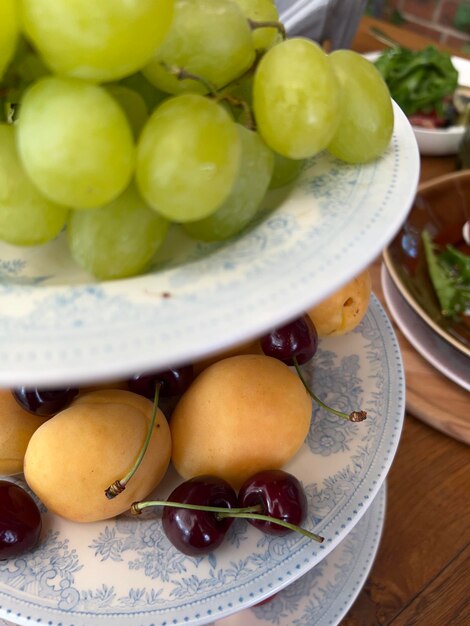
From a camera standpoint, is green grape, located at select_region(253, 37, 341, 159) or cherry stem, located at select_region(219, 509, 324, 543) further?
cherry stem, located at select_region(219, 509, 324, 543)

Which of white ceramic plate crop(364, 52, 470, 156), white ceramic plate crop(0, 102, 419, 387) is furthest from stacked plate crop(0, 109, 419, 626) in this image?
white ceramic plate crop(364, 52, 470, 156)

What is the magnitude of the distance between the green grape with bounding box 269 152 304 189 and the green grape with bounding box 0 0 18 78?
0.48 ft

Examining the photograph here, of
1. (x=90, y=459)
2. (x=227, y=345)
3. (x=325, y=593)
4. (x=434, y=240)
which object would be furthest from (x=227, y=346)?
(x=434, y=240)

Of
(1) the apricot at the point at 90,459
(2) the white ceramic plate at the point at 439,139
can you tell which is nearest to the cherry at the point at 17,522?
(1) the apricot at the point at 90,459

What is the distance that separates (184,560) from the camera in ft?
1.34

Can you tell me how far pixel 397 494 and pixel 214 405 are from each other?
303 millimetres

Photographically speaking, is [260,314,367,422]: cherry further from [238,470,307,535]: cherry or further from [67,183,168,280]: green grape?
[67,183,168,280]: green grape

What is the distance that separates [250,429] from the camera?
1.37 ft

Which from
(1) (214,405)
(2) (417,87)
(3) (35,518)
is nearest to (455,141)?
(2) (417,87)

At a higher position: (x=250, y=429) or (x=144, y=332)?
(x=144, y=332)

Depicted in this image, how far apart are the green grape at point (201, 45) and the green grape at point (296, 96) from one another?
19 mm

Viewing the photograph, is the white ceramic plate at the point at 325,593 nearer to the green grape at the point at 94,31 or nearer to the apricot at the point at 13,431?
the apricot at the point at 13,431

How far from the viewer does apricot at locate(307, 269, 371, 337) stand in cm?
51

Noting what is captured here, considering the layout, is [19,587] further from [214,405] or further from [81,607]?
[214,405]
